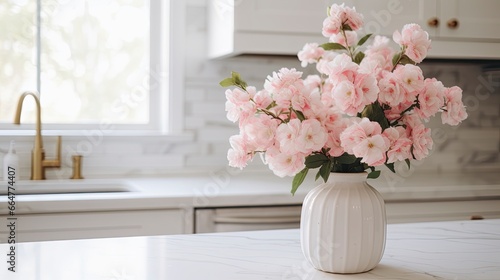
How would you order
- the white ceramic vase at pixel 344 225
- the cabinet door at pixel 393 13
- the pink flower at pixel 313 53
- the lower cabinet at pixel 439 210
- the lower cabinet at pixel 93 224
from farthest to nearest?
1. the cabinet door at pixel 393 13
2. the lower cabinet at pixel 439 210
3. the lower cabinet at pixel 93 224
4. the pink flower at pixel 313 53
5. the white ceramic vase at pixel 344 225

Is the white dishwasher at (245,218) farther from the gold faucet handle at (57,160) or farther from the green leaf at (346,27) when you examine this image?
the green leaf at (346,27)

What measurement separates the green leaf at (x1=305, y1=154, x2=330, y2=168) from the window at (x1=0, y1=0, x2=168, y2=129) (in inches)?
73.4

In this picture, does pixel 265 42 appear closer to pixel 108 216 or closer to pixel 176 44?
pixel 176 44

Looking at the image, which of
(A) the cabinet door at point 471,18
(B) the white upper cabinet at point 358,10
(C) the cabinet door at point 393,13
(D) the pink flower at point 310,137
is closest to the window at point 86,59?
(B) the white upper cabinet at point 358,10

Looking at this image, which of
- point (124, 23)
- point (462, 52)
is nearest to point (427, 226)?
point (462, 52)

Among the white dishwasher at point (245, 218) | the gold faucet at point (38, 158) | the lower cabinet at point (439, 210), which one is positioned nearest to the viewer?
the white dishwasher at point (245, 218)

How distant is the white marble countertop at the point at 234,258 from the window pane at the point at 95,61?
5.07 ft

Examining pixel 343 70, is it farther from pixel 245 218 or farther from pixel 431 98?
pixel 245 218

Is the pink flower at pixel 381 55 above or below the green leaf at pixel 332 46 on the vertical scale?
below

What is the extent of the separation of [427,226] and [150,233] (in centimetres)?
96

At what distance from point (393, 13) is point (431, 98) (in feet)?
5.61

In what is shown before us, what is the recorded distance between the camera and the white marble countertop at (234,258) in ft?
3.81

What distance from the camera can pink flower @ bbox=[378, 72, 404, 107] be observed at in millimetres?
1073

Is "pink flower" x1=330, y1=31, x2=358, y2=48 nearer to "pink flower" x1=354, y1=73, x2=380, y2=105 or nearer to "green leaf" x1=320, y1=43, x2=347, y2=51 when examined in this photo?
"green leaf" x1=320, y1=43, x2=347, y2=51
